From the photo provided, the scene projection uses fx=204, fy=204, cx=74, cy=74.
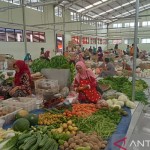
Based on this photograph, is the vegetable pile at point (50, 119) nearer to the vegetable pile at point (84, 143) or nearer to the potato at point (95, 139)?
the vegetable pile at point (84, 143)

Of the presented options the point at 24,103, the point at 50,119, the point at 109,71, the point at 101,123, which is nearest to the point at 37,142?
the point at 50,119

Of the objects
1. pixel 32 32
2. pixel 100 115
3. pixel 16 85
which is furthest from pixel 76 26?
pixel 100 115

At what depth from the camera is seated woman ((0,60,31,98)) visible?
12.3 feet

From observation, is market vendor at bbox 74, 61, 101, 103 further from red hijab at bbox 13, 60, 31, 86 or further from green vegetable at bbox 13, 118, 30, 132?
green vegetable at bbox 13, 118, 30, 132

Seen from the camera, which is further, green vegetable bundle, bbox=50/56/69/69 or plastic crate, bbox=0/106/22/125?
green vegetable bundle, bbox=50/56/69/69

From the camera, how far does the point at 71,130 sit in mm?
2258

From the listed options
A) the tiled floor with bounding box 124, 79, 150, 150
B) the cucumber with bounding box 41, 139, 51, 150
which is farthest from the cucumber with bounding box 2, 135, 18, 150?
the tiled floor with bounding box 124, 79, 150, 150

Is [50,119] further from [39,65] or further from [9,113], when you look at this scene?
[39,65]

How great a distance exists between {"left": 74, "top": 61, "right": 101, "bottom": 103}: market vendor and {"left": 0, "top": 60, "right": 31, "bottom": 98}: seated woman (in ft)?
3.17

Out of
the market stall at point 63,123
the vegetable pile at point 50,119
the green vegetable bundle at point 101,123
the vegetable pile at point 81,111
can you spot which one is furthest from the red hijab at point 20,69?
the green vegetable bundle at point 101,123

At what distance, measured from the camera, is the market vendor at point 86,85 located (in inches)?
140

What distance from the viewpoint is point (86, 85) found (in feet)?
11.8

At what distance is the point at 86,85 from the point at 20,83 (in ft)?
4.25

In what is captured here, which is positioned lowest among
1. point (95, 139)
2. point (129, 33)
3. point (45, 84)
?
point (95, 139)
